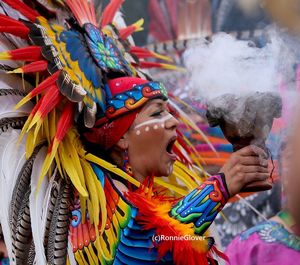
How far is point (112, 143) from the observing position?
2445 millimetres

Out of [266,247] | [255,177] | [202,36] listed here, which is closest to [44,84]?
[255,177]

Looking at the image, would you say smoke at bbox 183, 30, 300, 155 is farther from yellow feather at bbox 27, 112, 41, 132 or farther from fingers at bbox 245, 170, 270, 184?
yellow feather at bbox 27, 112, 41, 132

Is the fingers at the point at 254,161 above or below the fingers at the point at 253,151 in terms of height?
below

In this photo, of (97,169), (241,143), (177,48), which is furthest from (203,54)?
(177,48)

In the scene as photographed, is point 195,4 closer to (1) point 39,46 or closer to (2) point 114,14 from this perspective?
(2) point 114,14

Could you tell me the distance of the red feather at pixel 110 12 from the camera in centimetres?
283

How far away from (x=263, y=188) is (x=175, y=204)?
0.32 m

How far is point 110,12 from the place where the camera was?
112 inches

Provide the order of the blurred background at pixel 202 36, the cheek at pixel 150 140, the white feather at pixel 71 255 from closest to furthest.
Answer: the white feather at pixel 71 255 < the cheek at pixel 150 140 < the blurred background at pixel 202 36

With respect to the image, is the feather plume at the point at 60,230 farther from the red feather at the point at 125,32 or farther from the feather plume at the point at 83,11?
the red feather at the point at 125,32

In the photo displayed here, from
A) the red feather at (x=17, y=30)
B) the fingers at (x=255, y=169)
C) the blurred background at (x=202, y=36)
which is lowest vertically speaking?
the blurred background at (x=202, y=36)

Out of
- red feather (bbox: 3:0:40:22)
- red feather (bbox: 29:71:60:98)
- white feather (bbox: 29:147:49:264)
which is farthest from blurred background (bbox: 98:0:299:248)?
white feather (bbox: 29:147:49:264)

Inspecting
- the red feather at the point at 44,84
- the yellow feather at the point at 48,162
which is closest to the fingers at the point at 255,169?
the yellow feather at the point at 48,162

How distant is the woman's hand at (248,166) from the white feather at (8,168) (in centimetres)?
78
